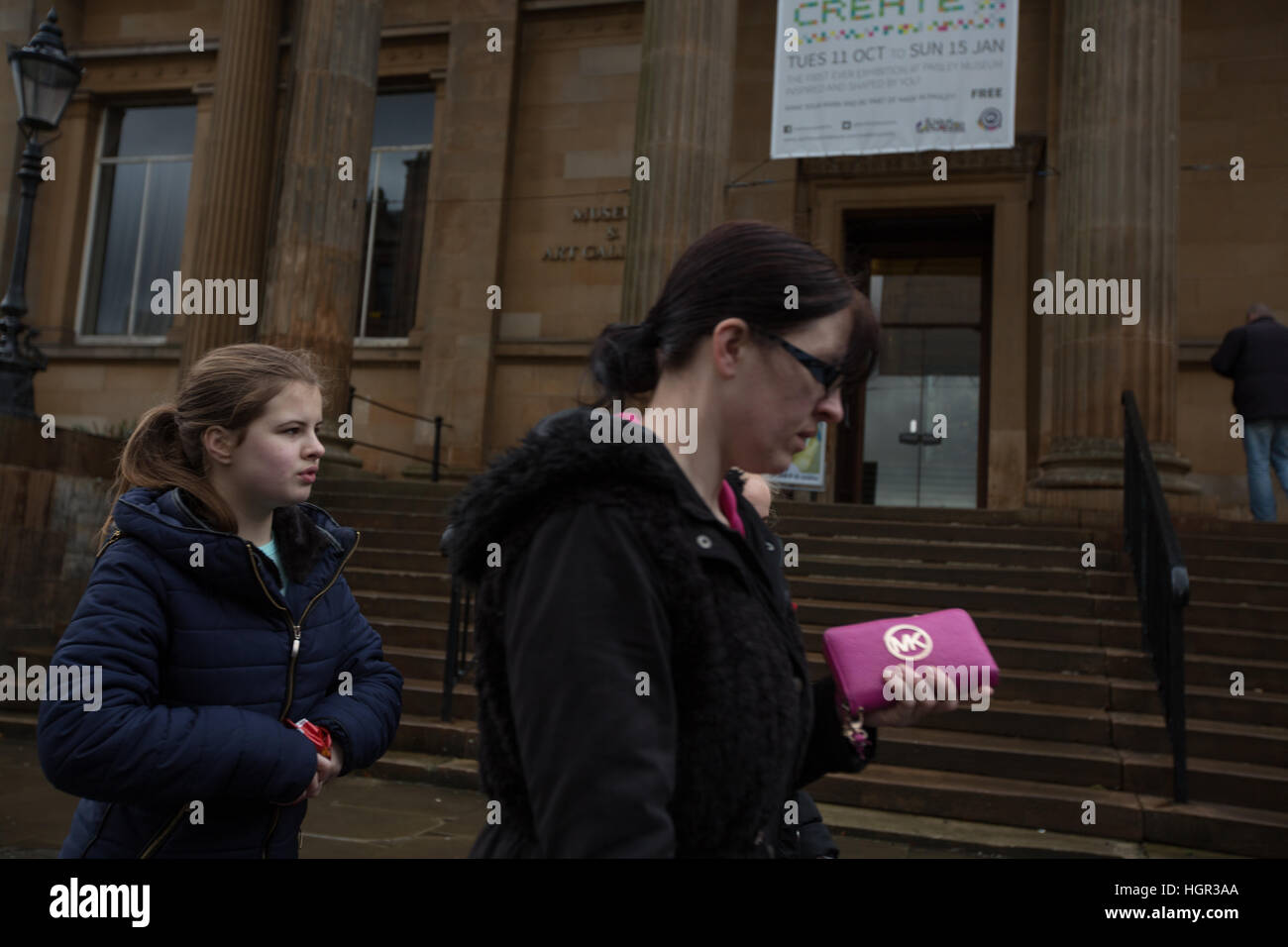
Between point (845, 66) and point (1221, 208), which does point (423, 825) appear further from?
point (1221, 208)

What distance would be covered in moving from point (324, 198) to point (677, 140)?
3.98 metres

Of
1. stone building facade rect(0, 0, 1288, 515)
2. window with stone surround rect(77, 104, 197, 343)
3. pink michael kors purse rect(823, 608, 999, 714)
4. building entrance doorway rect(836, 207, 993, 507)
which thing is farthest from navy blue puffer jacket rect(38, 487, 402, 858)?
window with stone surround rect(77, 104, 197, 343)

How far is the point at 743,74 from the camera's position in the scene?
47.9ft

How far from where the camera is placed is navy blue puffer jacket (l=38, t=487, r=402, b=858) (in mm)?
1816

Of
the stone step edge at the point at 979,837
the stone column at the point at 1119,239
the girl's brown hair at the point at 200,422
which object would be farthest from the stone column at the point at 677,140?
the girl's brown hair at the point at 200,422

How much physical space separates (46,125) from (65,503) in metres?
3.03

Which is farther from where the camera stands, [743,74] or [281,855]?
[743,74]

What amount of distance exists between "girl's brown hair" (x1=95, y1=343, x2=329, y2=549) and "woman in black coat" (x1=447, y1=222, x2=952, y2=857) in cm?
97

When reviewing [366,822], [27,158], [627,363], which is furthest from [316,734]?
[27,158]

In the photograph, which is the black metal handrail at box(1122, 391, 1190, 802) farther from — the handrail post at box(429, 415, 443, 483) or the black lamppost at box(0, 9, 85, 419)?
the handrail post at box(429, 415, 443, 483)

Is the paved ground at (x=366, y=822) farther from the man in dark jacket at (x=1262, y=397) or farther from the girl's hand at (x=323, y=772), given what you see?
the man in dark jacket at (x=1262, y=397)

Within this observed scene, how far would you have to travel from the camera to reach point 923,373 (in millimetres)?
15039
